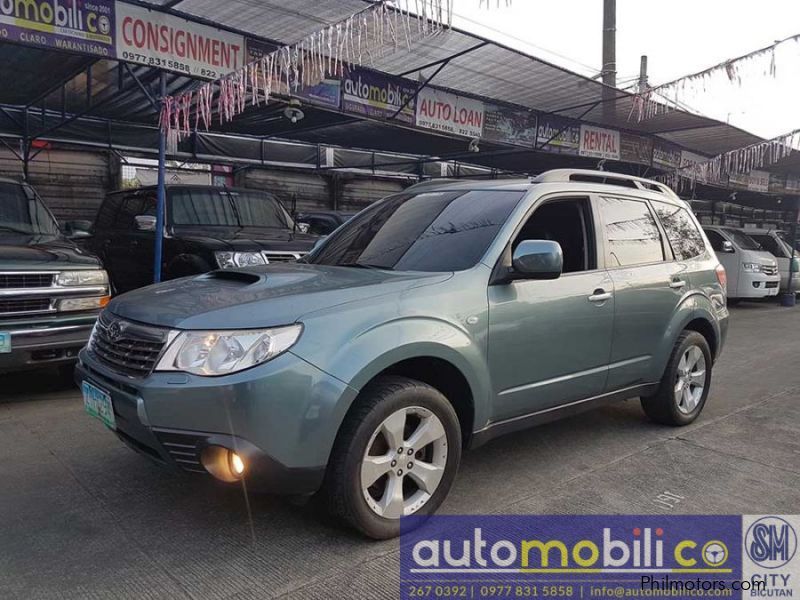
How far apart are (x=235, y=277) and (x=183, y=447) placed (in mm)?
1074

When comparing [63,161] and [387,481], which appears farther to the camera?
[63,161]

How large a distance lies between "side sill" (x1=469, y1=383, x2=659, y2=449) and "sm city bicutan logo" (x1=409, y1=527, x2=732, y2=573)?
1.63 feet

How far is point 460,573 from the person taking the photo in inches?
109

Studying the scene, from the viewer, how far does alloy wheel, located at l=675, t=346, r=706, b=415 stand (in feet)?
15.2

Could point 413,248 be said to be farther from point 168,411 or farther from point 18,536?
point 18,536

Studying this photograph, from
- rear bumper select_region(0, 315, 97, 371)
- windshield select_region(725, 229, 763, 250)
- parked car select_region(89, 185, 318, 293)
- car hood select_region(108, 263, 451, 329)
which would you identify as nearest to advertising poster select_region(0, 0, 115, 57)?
parked car select_region(89, 185, 318, 293)

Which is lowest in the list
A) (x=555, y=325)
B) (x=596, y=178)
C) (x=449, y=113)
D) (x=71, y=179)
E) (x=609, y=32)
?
(x=555, y=325)

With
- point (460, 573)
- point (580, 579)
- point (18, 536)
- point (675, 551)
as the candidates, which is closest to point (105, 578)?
point (18, 536)

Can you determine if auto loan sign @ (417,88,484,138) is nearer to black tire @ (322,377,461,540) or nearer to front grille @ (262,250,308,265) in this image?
front grille @ (262,250,308,265)

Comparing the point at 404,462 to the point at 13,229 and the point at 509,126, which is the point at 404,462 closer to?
the point at 13,229

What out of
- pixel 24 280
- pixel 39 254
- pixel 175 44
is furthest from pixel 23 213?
pixel 175 44

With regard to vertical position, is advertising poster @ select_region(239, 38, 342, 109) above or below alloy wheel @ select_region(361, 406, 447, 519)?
above

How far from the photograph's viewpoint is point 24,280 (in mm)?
4797

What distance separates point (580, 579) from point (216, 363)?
1.80m
